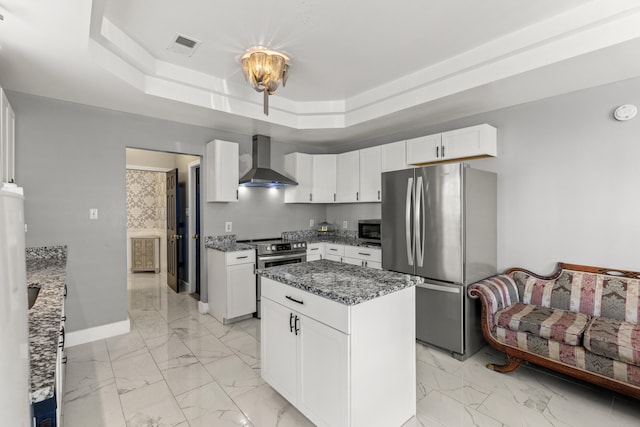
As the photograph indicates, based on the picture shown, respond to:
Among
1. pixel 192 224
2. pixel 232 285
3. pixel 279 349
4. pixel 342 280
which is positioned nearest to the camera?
pixel 342 280

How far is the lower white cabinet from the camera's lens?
1683 millimetres

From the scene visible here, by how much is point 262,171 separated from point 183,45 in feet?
5.92

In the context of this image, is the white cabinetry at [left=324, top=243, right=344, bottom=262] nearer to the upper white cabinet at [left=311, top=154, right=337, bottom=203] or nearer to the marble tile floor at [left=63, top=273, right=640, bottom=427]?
the upper white cabinet at [left=311, top=154, right=337, bottom=203]

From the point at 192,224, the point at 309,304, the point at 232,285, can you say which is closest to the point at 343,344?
the point at 309,304

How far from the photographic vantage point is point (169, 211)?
18.2 ft

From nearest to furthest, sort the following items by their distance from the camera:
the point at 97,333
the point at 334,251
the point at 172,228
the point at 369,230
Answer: the point at 97,333, the point at 334,251, the point at 369,230, the point at 172,228

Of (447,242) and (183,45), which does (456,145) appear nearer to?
(447,242)

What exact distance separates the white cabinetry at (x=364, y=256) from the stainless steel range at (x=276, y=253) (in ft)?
1.97

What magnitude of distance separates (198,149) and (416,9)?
2928 millimetres

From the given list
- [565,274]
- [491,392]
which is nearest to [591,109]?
[565,274]

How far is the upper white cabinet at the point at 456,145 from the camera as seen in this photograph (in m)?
3.22

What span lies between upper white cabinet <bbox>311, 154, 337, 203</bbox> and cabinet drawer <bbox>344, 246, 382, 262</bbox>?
915 mm

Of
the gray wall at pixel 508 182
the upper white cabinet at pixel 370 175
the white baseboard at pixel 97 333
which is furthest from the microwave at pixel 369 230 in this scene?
the white baseboard at pixel 97 333

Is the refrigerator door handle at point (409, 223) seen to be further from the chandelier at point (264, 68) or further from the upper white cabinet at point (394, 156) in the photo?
the chandelier at point (264, 68)
